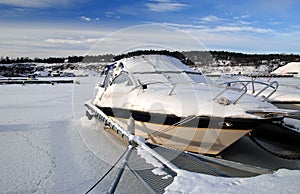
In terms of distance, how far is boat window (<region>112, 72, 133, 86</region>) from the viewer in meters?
6.01

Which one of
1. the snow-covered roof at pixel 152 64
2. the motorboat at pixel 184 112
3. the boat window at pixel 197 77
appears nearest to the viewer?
the motorboat at pixel 184 112

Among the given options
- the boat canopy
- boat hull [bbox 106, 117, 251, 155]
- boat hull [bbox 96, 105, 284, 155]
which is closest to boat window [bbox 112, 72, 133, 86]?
the boat canopy

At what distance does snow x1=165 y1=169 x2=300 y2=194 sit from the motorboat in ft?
4.63

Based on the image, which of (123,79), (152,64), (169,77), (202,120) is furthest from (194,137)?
(152,64)

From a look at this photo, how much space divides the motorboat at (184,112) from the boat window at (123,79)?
24 mm

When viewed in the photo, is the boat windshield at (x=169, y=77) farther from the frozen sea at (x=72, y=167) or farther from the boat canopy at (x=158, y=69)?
the frozen sea at (x=72, y=167)

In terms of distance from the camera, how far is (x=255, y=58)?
7356 cm

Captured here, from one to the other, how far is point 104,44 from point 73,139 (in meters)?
2.25

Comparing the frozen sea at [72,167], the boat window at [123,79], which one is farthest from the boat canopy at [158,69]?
the frozen sea at [72,167]

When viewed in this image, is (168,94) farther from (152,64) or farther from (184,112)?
(152,64)

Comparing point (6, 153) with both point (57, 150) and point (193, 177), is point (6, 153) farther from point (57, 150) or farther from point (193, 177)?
point (193, 177)

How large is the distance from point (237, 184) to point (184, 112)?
196 cm

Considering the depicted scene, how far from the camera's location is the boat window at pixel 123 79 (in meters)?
6.01

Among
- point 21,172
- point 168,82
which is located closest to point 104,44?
point 168,82
